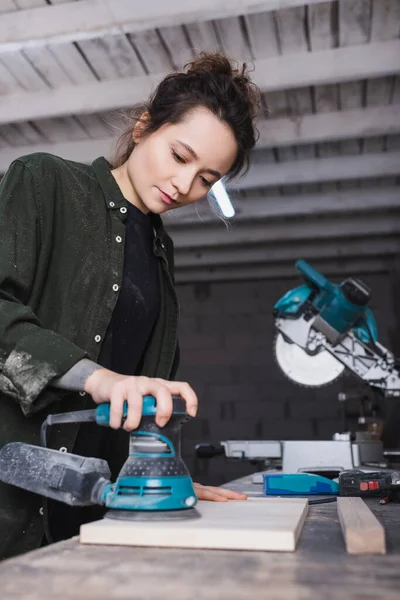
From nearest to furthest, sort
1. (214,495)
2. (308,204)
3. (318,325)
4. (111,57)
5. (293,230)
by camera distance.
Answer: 1. (214,495)
2. (318,325)
3. (111,57)
4. (308,204)
5. (293,230)

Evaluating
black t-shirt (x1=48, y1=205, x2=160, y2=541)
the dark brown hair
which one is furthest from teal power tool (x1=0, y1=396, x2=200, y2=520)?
the dark brown hair

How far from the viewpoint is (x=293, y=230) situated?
5.41 metres

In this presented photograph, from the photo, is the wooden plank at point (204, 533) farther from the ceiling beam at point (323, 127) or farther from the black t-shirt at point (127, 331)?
the ceiling beam at point (323, 127)

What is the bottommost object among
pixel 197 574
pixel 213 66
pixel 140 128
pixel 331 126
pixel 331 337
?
pixel 197 574

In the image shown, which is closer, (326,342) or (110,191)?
(110,191)

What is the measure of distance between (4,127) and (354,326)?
253 cm

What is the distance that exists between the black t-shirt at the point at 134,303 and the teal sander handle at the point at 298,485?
1.35ft

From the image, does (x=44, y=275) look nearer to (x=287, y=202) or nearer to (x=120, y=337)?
(x=120, y=337)

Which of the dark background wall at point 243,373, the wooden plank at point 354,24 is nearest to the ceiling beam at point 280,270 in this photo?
the dark background wall at point 243,373

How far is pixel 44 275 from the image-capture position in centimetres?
116

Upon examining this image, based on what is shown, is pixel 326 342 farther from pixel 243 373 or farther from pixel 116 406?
pixel 243 373

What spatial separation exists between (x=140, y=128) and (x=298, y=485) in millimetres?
888

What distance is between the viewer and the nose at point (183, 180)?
50.9 inches

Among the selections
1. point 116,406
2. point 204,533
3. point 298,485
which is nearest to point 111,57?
point 298,485
